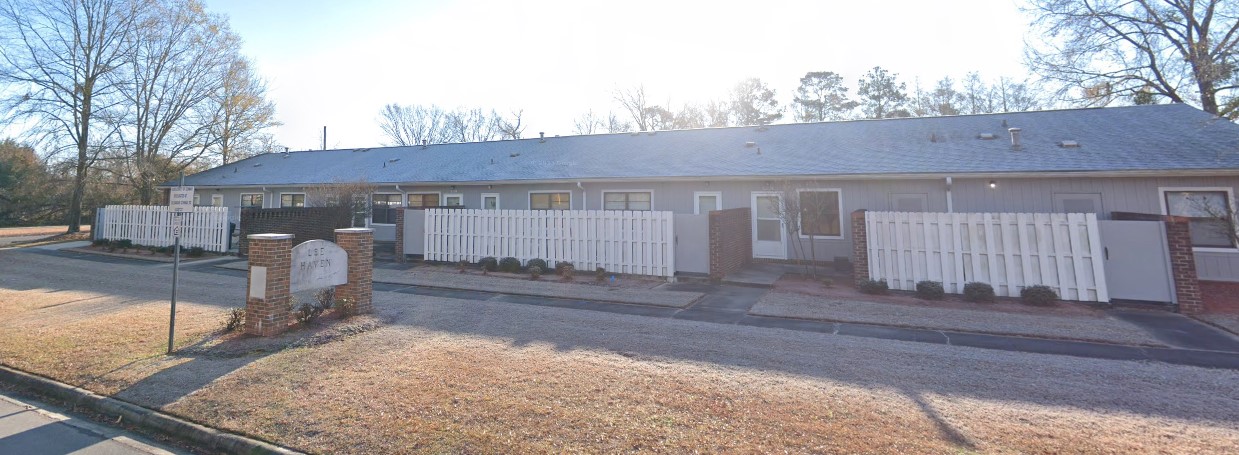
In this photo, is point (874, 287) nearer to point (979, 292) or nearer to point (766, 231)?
point (979, 292)

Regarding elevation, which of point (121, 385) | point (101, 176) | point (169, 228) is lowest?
point (121, 385)

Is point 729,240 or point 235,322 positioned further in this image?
point 729,240

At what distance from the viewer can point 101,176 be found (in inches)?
977

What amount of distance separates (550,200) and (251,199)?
16.6 metres

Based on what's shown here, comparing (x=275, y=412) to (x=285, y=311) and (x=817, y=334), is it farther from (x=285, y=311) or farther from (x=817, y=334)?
(x=817, y=334)

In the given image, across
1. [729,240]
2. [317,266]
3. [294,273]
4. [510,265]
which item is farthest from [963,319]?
[294,273]

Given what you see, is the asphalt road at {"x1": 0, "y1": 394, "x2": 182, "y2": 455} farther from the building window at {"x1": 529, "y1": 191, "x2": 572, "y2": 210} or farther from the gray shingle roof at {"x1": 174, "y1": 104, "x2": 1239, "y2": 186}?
the building window at {"x1": 529, "y1": 191, "x2": 572, "y2": 210}

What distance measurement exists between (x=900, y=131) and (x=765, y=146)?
4.49 meters

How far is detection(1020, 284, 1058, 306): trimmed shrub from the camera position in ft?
27.5

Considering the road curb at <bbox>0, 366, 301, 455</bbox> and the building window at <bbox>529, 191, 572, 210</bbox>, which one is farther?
the building window at <bbox>529, 191, 572, 210</bbox>

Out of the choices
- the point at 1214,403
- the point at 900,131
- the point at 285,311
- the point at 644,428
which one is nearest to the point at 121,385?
the point at 285,311

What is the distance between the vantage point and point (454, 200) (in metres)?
18.0

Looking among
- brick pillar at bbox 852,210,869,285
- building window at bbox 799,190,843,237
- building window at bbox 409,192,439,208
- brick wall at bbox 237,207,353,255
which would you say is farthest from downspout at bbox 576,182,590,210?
brick wall at bbox 237,207,353,255

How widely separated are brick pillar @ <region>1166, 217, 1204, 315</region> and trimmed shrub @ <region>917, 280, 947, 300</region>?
347cm
